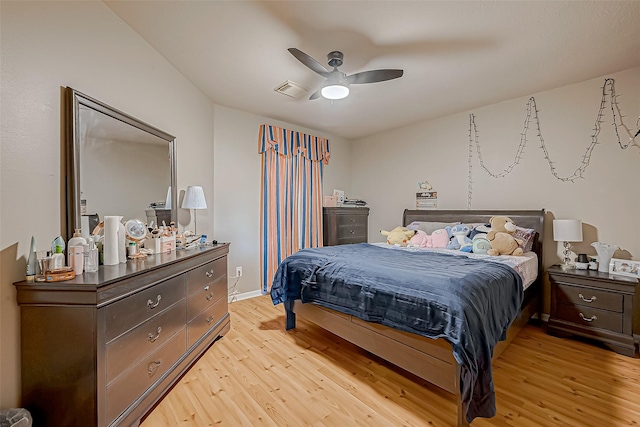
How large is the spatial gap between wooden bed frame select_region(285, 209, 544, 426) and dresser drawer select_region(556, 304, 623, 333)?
26 centimetres

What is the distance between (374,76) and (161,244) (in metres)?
2.16

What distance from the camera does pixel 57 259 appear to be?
1.31 meters

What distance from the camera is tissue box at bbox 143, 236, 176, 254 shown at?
2043 mm

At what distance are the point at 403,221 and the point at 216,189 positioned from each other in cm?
276

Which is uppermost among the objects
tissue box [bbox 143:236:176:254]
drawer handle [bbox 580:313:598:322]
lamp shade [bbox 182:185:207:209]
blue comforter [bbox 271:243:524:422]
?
lamp shade [bbox 182:185:207:209]

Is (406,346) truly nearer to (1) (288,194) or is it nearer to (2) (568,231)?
(2) (568,231)

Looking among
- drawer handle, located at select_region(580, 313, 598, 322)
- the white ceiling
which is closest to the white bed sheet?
drawer handle, located at select_region(580, 313, 598, 322)

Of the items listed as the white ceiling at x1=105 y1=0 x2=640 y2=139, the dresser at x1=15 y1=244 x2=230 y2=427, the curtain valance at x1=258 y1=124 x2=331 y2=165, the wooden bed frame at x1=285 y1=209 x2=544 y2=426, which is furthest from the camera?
the curtain valance at x1=258 y1=124 x2=331 y2=165

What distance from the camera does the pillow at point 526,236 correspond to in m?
2.80

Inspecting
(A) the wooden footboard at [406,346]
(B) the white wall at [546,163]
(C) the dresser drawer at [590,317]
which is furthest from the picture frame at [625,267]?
(A) the wooden footboard at [406,346]

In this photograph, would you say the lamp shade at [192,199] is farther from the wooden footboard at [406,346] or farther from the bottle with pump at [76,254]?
the wooden footboard at [406,346]

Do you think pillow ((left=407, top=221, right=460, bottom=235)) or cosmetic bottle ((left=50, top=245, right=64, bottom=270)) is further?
pillow ((left=407, top=221, right=460, bottom=235))

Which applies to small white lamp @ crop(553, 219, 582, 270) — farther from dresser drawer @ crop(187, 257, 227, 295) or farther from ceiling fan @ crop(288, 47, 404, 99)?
dresser drawer @ crop(187, 257, 227, 295)

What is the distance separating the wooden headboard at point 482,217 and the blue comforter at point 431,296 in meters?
1.17
